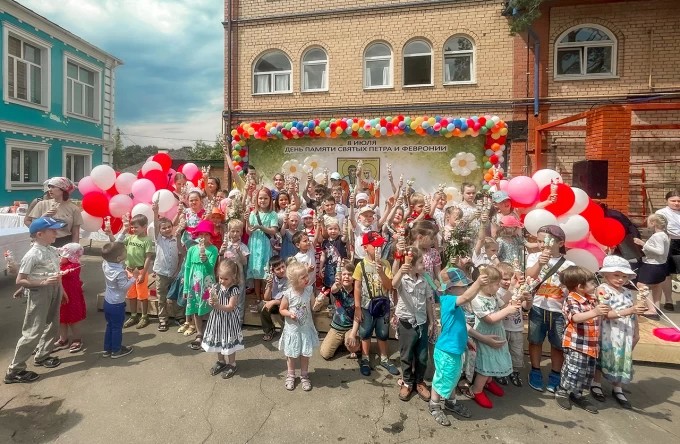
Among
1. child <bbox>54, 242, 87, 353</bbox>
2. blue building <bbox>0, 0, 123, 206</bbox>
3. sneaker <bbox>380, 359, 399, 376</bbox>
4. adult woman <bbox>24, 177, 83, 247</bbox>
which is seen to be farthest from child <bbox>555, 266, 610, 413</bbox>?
blue building <bbox>0, 0, 123, 206</bbox>

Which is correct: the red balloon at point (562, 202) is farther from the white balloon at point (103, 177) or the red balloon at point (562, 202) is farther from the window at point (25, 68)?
the window at point (25, 68)

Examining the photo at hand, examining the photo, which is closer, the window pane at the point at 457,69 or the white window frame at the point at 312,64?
the window pane at the point at 457,69

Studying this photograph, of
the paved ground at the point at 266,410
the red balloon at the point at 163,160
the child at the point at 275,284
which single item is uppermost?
the red balloon at the point at 163,160

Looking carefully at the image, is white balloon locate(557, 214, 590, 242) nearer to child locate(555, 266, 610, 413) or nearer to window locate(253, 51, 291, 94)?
child locate(555, 266, 610, 413)

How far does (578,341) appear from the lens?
3.32 metres

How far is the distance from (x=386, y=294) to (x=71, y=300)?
3608mm

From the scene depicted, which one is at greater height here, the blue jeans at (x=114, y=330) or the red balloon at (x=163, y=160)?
the red balloon at (x=163, y=160)

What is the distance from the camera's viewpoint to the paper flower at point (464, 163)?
970 centimetres

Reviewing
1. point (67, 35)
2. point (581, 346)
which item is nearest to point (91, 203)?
point (581, 346)

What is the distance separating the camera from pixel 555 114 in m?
9.71

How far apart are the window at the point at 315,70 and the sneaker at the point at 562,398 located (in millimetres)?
9767

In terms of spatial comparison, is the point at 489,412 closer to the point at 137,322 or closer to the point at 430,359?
the point at 430,359

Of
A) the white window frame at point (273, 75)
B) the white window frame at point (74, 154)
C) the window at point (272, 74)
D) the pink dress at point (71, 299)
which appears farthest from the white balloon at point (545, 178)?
the white window frame at point (74, 154)

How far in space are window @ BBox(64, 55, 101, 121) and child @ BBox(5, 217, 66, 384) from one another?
14409 mm
